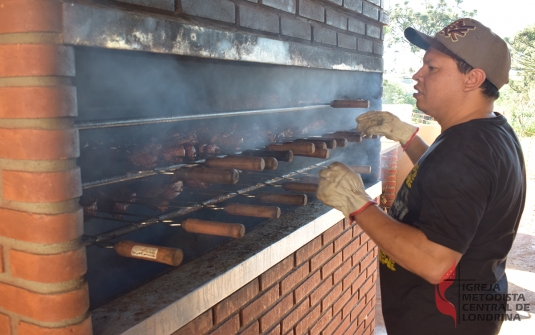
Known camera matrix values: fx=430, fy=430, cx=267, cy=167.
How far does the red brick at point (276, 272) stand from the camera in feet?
7.10

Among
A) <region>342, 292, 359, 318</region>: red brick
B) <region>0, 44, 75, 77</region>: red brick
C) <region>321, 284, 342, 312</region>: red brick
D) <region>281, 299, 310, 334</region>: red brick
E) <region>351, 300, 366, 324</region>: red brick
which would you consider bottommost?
<region>351, 300, 366, 324</region>: red brick

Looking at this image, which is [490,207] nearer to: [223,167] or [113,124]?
[223,167]

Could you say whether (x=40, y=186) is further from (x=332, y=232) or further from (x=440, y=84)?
(x=332, y=232)

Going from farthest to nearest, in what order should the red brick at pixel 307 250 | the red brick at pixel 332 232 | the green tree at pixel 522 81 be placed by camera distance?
1. the green tree at pixel 522 81
2. the red brick at pixel 332 232
3. the red brick at pixel 307 250

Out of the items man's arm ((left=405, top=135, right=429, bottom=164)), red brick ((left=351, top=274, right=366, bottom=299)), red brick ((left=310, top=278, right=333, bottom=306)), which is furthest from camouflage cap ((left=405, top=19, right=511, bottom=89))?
red brick ((left=351, top=274, right=366, bottom=299))

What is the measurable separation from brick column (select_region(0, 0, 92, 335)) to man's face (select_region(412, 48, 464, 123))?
5.58ft

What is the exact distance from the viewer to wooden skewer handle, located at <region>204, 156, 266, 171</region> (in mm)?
1720

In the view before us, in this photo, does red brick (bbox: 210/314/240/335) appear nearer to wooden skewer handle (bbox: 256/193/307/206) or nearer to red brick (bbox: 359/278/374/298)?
wooden skewer handle (bbox: 256/193/307/206)

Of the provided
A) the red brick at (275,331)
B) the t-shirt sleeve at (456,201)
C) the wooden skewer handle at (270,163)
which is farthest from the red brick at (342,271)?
the wooden skewer handle at (270,163)

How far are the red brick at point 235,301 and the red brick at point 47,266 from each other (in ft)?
2.37

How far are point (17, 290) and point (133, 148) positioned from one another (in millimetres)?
778

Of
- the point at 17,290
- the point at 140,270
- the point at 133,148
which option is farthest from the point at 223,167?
the point at 17,290

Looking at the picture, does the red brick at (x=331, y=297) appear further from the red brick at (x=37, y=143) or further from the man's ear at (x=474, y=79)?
the red brick at (x=37, y=143)

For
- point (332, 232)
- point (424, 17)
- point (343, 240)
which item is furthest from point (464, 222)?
point (424, 17)
